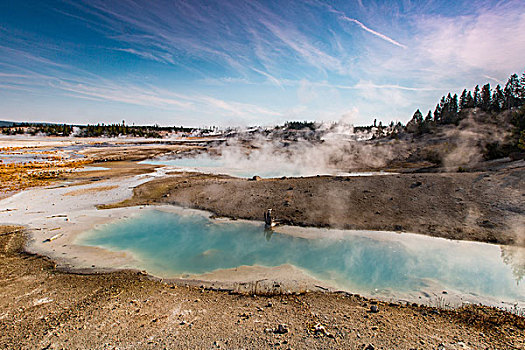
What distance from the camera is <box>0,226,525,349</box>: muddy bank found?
17.9 ft

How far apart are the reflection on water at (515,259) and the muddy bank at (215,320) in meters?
3.33

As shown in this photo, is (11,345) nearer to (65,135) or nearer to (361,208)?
(361,208)

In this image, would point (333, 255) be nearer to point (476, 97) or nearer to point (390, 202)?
point (390, 202)

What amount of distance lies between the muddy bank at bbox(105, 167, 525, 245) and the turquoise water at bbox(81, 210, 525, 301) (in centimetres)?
106

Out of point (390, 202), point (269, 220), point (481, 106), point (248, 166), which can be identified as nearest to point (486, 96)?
point (481, 106)

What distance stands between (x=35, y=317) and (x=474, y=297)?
1188 centimetres

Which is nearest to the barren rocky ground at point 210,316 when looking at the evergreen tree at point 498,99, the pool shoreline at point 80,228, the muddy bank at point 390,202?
the muddy bank at point 390,202

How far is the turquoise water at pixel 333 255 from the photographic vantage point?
328 inches

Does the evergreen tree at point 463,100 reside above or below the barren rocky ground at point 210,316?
above

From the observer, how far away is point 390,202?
14703mm

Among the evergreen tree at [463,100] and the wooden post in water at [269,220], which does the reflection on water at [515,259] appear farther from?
the evergreen tree at [463,100]

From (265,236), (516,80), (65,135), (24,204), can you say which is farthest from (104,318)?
(65,135)

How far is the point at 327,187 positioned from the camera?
17.2 meters

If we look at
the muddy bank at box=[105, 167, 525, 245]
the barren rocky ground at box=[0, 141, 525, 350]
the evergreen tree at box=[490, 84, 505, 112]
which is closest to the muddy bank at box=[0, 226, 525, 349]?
the barren rocky ground at box=[0, 141, 525, 350]
